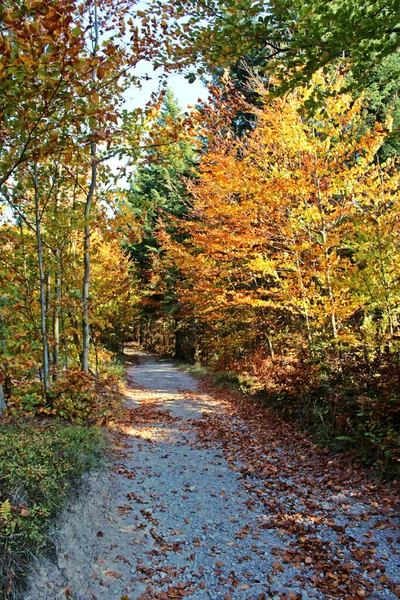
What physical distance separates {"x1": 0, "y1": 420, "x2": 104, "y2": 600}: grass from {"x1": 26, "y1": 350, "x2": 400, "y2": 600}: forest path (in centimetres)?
19

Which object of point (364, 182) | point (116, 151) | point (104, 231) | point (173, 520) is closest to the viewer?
point (173, 520)

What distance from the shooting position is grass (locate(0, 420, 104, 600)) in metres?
2.77

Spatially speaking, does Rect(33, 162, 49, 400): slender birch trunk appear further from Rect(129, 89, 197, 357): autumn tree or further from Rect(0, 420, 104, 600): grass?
Rect(129, 89, 197, 357): autumn tree

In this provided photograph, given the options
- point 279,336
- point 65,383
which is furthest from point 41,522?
point 279,336

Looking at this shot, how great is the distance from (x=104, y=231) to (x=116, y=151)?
1.40 m

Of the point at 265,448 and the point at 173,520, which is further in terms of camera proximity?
the point at 265,448

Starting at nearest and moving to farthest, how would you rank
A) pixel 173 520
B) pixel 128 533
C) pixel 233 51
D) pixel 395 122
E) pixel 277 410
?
pixel 233 51 → pixel 128 533 → pixel 173 520 → pixel 277 410 → pixel 395 122

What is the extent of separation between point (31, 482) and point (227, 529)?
7.32ft

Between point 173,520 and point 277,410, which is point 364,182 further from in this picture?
point 173,520

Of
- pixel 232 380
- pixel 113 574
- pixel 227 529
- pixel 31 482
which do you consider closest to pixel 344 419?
pixel 227 529

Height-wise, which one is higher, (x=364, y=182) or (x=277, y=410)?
(x=364, y=182)

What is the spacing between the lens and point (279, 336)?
421 inches

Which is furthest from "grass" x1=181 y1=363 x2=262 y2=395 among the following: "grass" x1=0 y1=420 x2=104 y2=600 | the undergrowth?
"grass" x1=0 y1=420 x2=104 y2=600

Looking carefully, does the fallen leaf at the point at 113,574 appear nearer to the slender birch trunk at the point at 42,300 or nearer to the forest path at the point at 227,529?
the forest path at the point at 227,529
